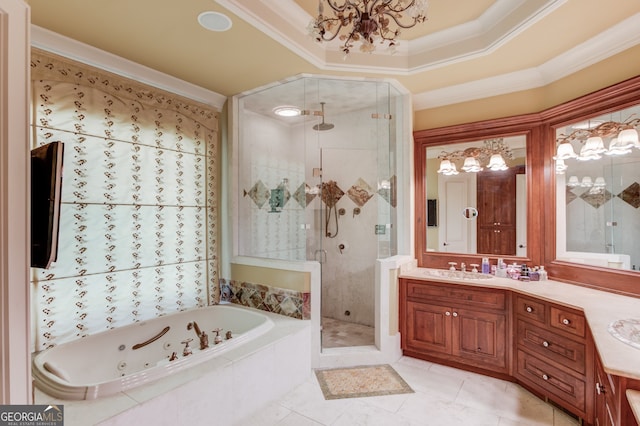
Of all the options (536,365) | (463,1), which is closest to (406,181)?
(463,1)

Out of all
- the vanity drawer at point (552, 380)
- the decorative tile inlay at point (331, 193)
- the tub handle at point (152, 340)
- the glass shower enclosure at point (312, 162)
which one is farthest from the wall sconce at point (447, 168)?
the tub handle at point (152, 340)

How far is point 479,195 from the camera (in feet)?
10.5

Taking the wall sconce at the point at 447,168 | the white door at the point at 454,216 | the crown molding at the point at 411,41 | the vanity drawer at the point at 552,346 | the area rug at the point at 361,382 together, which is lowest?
the area rug at the point at 361,382

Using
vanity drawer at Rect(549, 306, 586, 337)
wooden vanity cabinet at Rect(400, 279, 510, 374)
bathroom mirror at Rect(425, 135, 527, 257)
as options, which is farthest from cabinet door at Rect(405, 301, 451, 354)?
vanity drawer at Rect(549, 306, 586, 337)

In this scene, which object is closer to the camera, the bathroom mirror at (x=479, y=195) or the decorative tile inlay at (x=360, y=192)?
the bathroom mirror at (x=479, y=195)

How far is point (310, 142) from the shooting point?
315cm

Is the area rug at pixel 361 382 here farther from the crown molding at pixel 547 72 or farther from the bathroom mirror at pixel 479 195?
the crown molding at pixel 547 72

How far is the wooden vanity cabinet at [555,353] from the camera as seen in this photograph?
205 centimetres

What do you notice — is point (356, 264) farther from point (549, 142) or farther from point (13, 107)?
point (13, 107)

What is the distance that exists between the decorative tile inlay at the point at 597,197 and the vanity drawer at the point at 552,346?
1.12 metres

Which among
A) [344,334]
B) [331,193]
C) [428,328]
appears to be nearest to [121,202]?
[331,193]

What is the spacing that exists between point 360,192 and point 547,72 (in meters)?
2.08

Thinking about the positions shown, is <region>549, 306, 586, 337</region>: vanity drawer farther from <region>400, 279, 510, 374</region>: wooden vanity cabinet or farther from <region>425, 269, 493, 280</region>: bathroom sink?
<region>425, 269, 493, 280</region>: bathroom sink

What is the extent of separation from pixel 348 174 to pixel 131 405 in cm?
290
